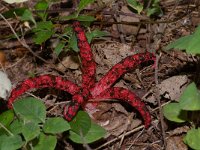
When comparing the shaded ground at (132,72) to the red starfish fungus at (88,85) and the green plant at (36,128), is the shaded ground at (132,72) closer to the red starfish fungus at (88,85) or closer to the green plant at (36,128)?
the red starfish fungus at (88,85)

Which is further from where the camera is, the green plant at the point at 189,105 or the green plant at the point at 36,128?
the green plant at the point at 36,128

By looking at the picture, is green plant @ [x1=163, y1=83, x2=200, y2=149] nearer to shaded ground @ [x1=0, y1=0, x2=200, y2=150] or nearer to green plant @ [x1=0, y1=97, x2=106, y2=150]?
shaded ground @ [x1=0, y1=0, x2=200, y2=150]

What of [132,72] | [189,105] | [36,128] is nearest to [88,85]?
[132,72]

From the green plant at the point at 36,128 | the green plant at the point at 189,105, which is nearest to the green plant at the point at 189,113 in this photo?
the green plant at the point at 189,105

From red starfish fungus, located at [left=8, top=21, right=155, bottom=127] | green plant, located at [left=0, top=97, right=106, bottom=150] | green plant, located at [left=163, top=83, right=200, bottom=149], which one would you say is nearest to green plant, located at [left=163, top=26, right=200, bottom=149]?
green plant, located at [left=163, top=83, right=200, bottom=149]

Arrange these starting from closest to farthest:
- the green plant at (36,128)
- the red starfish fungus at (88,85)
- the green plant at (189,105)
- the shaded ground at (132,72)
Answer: the green plant at (189,105), the green plant at (36,128), the red starfish fungus at (88,85), the shaded ground at (132,72)

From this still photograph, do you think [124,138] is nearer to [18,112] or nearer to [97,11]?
[18,112]

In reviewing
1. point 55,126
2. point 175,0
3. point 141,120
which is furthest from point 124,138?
point 175,0
